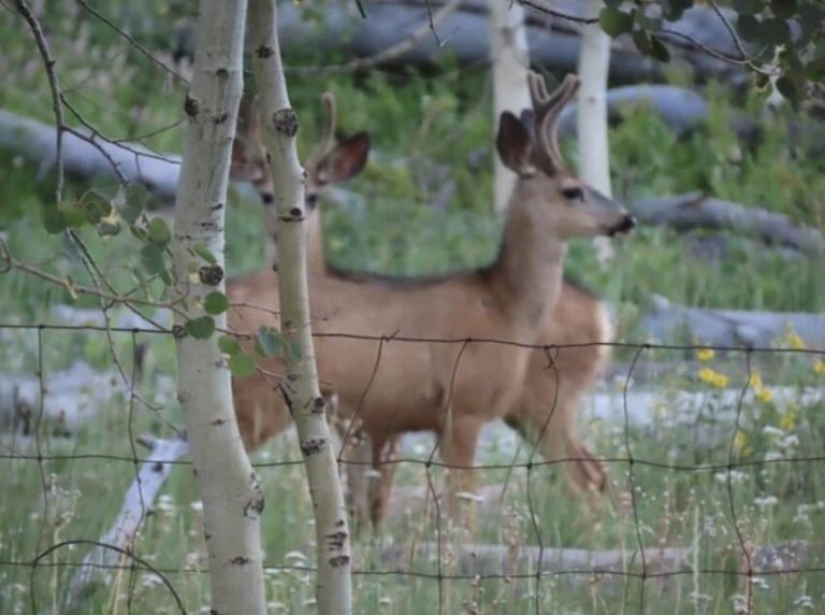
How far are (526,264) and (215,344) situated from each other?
499cm

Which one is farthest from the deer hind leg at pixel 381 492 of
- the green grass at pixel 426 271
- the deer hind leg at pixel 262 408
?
the deer hind leg at pixel 262 408

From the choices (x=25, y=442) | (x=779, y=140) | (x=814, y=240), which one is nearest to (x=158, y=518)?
(x=25, y=442)

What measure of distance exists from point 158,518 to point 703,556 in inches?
74.1

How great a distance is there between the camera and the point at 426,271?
40.6ft

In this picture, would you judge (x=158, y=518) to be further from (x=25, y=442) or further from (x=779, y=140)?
(x=779, y=140)

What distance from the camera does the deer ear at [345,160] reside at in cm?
962

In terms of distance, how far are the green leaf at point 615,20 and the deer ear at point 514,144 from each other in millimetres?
5273

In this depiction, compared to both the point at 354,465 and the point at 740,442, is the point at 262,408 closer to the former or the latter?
the point at 354,465

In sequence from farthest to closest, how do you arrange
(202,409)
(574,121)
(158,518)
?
1. (574,121)
2. (158,518)
3. (202,409)

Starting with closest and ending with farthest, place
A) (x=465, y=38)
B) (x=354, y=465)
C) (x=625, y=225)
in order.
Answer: (x=354, y=465), (x=625, y=225), (x=465, y=38)

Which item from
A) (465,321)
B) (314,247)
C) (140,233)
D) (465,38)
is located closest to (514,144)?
(465,321)

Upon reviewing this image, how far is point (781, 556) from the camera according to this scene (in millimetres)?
5504

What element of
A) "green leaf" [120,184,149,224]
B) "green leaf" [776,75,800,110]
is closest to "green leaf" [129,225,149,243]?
"green leaf" [120,184,149,224]

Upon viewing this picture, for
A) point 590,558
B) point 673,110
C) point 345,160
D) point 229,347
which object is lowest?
point 590,558
